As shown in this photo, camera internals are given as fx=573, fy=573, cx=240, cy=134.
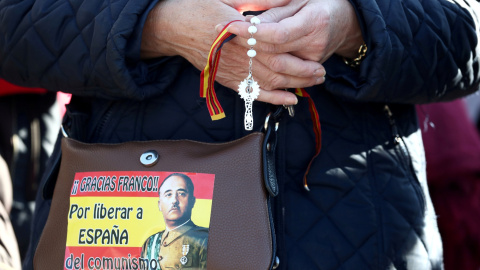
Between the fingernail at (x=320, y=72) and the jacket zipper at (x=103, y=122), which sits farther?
the jacket zipper at (x=103, y=122)

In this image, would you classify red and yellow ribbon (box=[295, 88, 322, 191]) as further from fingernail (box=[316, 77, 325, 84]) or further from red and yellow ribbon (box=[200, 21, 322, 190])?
red and yellow ribbon (box=[200, 21, 322, 190])

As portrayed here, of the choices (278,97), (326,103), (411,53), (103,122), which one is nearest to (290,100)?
(278,97)

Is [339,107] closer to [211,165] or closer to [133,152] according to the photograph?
[211,165]

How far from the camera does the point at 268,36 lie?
100 centimetres

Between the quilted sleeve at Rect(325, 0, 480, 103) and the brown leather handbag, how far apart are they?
0.20 m

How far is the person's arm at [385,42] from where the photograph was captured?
1048 millimetres

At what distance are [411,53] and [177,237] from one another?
1.88 feet

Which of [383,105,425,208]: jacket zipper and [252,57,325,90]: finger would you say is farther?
[383,105,425,208]: jacket zipper

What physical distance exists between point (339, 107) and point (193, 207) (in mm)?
366

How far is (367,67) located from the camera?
1.10 meters

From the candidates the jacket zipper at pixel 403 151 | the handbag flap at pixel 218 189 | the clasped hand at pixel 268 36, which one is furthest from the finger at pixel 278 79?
the jacket zipper at pixel 403 151

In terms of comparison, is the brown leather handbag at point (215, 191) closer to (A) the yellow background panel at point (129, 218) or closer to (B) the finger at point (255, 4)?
(A) the yellow background panel at point (129, 218)

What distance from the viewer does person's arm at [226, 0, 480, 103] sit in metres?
1.05

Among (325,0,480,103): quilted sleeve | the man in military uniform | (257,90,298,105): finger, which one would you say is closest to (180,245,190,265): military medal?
the man in military uniform
